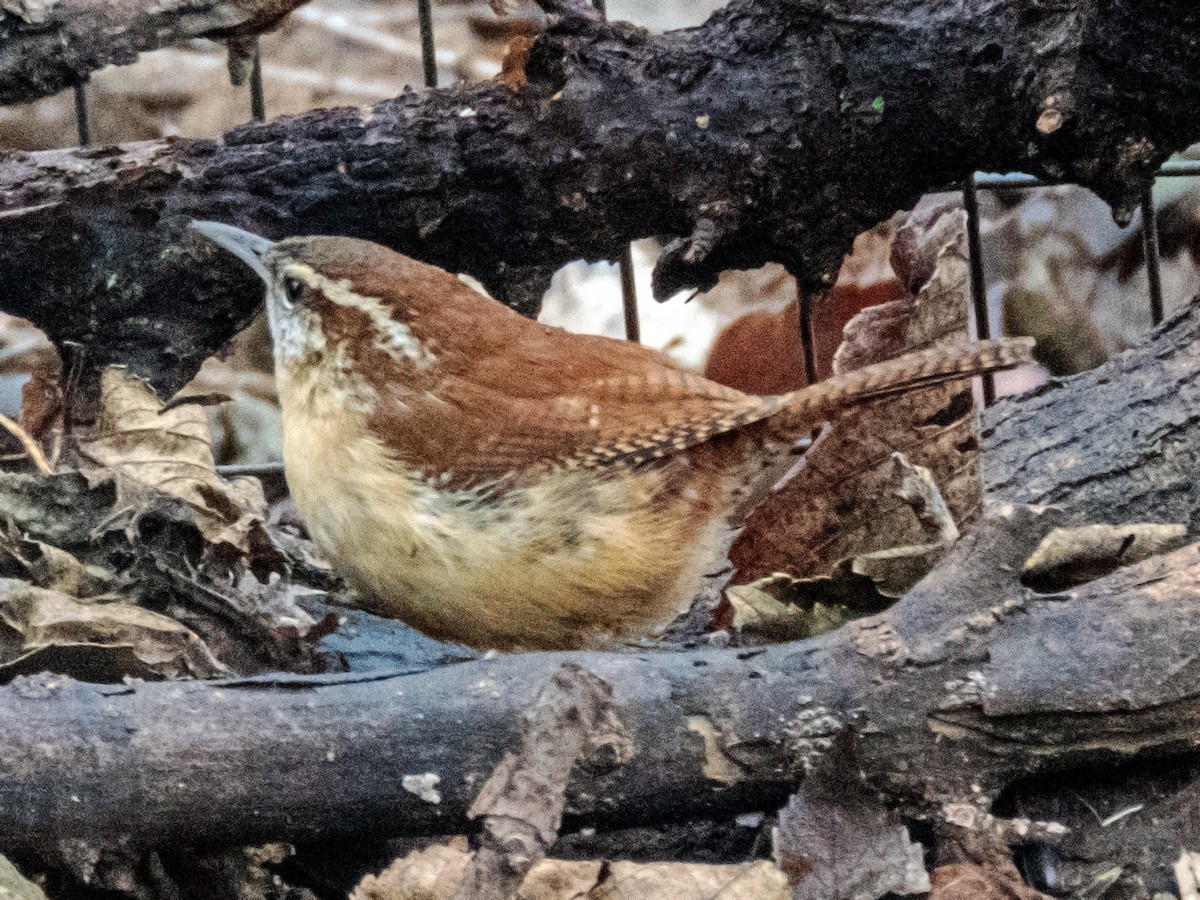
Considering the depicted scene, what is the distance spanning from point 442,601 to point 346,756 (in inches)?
28.3

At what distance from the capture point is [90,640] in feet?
8.31

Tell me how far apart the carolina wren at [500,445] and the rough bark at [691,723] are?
0.58m

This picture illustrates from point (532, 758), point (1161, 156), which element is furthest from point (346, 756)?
point (1161, 156)

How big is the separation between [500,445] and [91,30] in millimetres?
1648

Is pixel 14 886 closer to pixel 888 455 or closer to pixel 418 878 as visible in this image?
pixel 418 878

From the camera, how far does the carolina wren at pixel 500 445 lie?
273 cm

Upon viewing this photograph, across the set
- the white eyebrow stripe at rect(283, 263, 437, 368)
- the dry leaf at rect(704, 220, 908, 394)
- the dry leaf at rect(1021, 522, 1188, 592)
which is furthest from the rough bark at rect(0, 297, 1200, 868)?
the dry leaf at rect(704, 220, 908, 394)

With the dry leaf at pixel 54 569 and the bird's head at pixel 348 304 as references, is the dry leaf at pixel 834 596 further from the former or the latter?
A: the dry leaf at pixel 54 569

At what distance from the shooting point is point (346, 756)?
2033 mm

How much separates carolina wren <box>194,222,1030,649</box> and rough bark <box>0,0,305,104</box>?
73 centimetres

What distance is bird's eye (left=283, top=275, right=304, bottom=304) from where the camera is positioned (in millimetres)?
3000

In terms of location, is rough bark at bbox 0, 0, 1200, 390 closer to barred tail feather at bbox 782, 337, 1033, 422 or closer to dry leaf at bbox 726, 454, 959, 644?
barred tail feather at bbox 782, 337, 1033, 422

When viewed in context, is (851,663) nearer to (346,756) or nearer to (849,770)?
(849,770)

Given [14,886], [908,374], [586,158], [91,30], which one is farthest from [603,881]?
[91,30]
